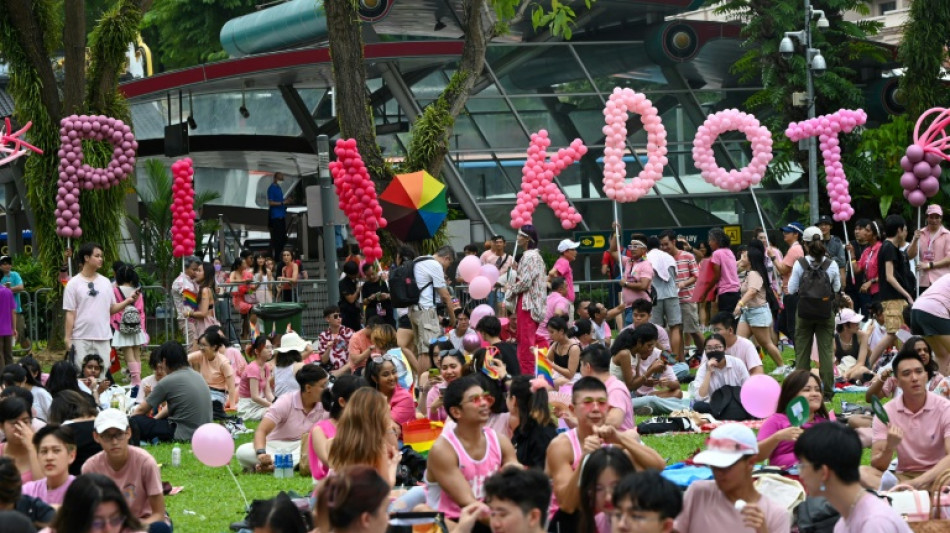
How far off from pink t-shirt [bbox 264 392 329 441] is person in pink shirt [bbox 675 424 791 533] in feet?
18.2

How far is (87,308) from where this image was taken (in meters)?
16.0

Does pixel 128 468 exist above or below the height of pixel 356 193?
below

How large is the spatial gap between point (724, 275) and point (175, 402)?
8.46 metres

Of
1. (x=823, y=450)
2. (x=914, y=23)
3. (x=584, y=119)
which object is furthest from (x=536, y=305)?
(x=914, y=23)

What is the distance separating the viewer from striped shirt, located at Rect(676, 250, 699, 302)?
61.7 ft

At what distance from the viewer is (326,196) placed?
17.0m

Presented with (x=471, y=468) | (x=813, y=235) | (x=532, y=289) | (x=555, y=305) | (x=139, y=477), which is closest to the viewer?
(x=471, y=468)

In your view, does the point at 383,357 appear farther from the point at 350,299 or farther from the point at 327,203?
the point at 350,299

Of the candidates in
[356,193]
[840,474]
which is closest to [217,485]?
[840,474]

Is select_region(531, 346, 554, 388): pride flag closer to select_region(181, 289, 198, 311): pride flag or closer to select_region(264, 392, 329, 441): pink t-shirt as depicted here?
select_region(264, 392, 329, 441): pink t-shirt

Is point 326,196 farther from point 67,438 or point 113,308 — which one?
point 67,438

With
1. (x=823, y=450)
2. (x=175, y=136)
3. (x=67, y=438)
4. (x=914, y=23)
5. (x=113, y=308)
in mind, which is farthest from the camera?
(x=914, y=23)

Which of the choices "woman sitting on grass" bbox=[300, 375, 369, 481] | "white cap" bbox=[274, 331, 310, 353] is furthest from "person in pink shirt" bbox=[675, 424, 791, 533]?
"white cap" bbox=[274, 331, 310, 353]

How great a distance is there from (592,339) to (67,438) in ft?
30.4
